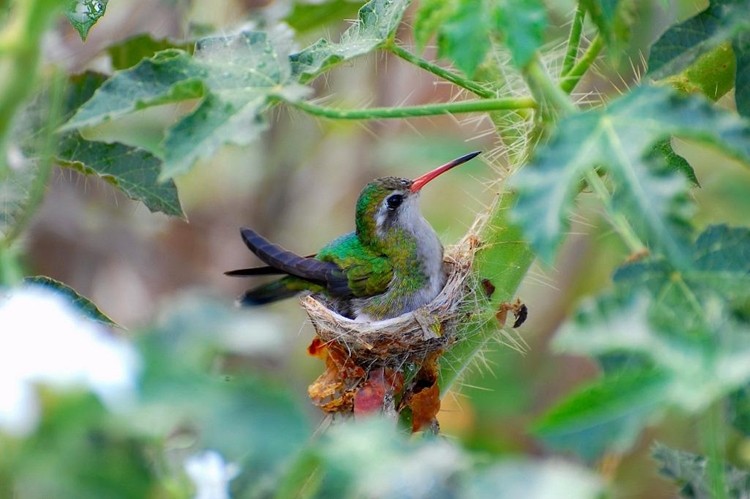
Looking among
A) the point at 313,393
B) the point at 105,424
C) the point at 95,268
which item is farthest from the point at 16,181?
the point at 95,268

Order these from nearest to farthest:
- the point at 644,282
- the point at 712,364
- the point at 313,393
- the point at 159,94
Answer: the point at 712,364, the point at 644,282, the point at 159,94, the point at 313,393

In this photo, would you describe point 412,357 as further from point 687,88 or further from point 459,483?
point 459,483

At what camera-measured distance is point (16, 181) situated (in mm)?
2014

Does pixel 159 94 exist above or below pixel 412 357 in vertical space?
above

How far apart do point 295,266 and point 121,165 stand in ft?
4.05

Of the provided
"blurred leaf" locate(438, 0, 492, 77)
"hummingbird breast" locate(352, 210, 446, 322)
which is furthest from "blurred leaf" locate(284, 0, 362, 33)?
"blurred leaf" locate(438, 0, 492, 77)

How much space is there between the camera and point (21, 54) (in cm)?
123

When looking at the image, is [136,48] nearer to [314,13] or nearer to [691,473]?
[314,13]

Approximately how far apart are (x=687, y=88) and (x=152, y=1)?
132 inches

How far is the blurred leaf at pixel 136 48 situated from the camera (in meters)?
2.62

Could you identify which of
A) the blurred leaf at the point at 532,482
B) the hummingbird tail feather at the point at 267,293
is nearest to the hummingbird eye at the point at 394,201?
the hummingbird tail feather at the point at 267,293

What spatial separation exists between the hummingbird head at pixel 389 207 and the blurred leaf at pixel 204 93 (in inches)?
73.5

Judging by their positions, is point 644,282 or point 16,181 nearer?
point 644,282

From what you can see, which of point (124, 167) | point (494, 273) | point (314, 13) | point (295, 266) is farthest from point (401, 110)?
point (295, 266)
